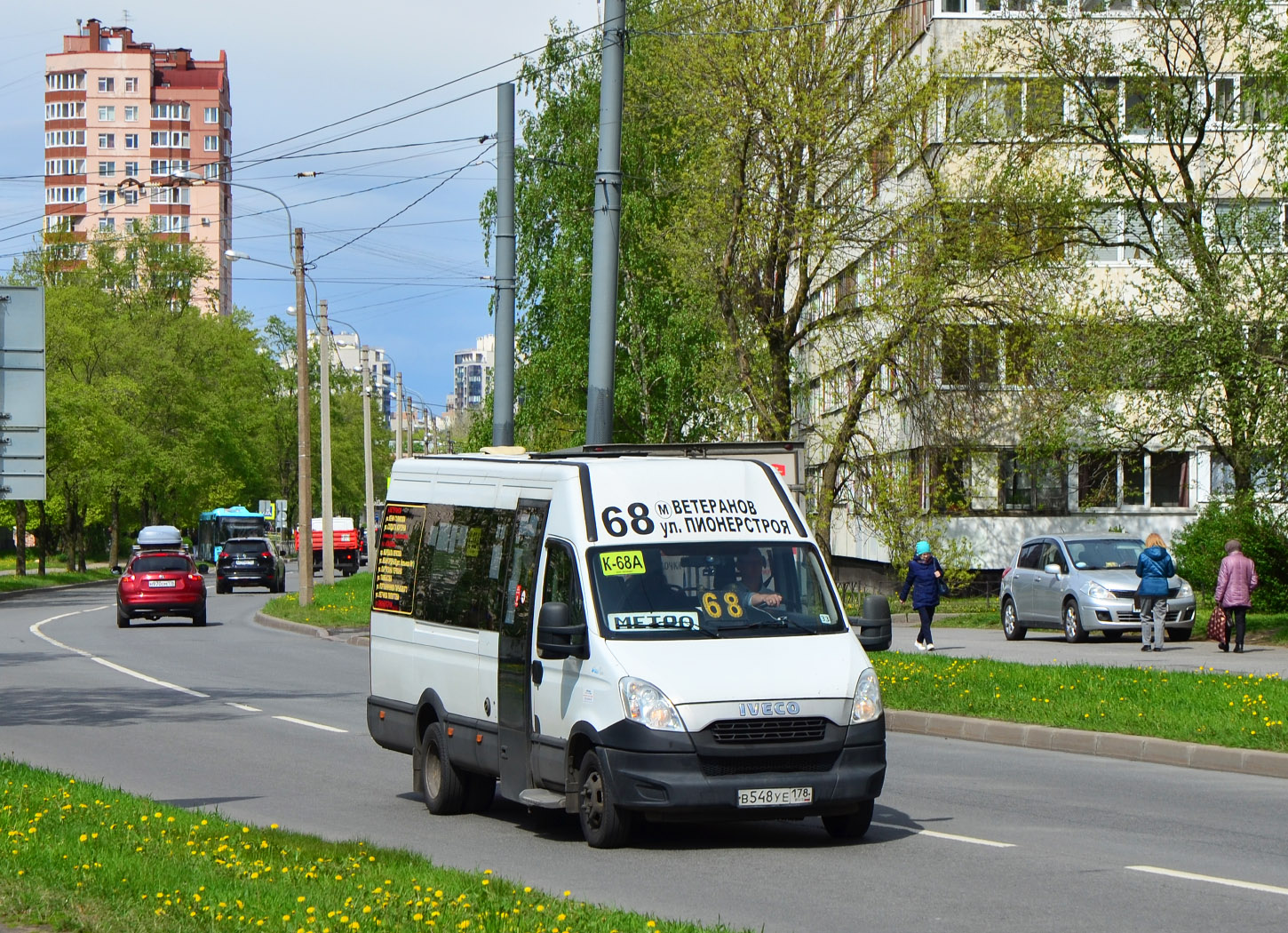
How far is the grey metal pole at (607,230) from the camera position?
18.6 meters

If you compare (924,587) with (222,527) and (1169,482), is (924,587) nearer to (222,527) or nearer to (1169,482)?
(1169,482)

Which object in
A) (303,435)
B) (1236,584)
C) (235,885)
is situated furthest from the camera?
(303,435)

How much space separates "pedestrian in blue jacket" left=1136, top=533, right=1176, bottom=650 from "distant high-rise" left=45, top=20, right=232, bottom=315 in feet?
453

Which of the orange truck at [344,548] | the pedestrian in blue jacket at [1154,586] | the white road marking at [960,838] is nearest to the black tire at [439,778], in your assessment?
the white road marking at [960,838]

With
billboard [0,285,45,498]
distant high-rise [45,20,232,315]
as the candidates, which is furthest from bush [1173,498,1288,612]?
distant high-rise [45,20,232,315]

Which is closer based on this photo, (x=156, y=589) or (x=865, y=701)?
(x=865, y=701)

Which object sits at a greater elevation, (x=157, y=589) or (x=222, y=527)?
(x=222, y=527)

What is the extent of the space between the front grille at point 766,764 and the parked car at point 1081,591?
18.4 meters

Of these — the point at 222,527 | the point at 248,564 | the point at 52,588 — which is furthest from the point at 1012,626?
the point at 222,527

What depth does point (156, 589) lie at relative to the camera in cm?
3956

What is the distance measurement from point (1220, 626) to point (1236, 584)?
110 centimetres

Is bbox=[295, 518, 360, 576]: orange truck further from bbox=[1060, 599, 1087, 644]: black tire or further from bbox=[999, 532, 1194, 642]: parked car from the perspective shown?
bbox=[1060, 599, 1087, 644]: black tire

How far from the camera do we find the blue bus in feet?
278

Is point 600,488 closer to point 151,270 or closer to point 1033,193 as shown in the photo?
point 1033,193
